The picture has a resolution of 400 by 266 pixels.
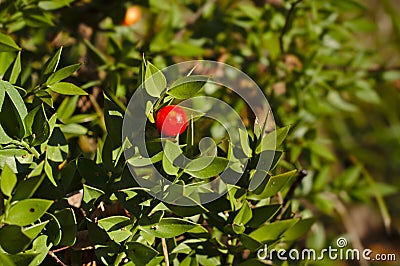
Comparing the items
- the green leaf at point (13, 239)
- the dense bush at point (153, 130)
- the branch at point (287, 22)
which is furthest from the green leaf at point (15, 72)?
the branch at point (287, 22)

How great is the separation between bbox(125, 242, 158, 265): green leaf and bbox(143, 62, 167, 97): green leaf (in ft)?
0.53

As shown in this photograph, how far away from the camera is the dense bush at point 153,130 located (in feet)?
2.16

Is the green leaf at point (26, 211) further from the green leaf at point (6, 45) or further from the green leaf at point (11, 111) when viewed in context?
the green leaf at point (6, 45)

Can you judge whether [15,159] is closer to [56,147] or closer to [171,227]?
[56,147]

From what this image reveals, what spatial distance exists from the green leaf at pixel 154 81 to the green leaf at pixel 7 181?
0.16m

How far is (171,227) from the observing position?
68 centimetres

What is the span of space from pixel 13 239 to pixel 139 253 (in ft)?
0.46

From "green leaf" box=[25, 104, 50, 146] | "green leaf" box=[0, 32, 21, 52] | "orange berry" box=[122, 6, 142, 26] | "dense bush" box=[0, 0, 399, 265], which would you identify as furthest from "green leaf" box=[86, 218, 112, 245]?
"orange berry" box=[122, 6, 142, 26]

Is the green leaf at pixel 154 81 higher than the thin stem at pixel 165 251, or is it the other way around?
the green leaf at pixel 154 81

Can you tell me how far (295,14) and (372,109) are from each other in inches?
34.0

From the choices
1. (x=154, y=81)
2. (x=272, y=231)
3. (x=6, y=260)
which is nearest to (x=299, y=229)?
(x=272, y=231)

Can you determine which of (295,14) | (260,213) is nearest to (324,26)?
(295,14)

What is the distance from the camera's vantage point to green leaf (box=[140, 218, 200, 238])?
26.6 inches

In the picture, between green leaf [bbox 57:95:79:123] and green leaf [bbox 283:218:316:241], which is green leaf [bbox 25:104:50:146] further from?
green leaf [bbox 283:218:316:241]
